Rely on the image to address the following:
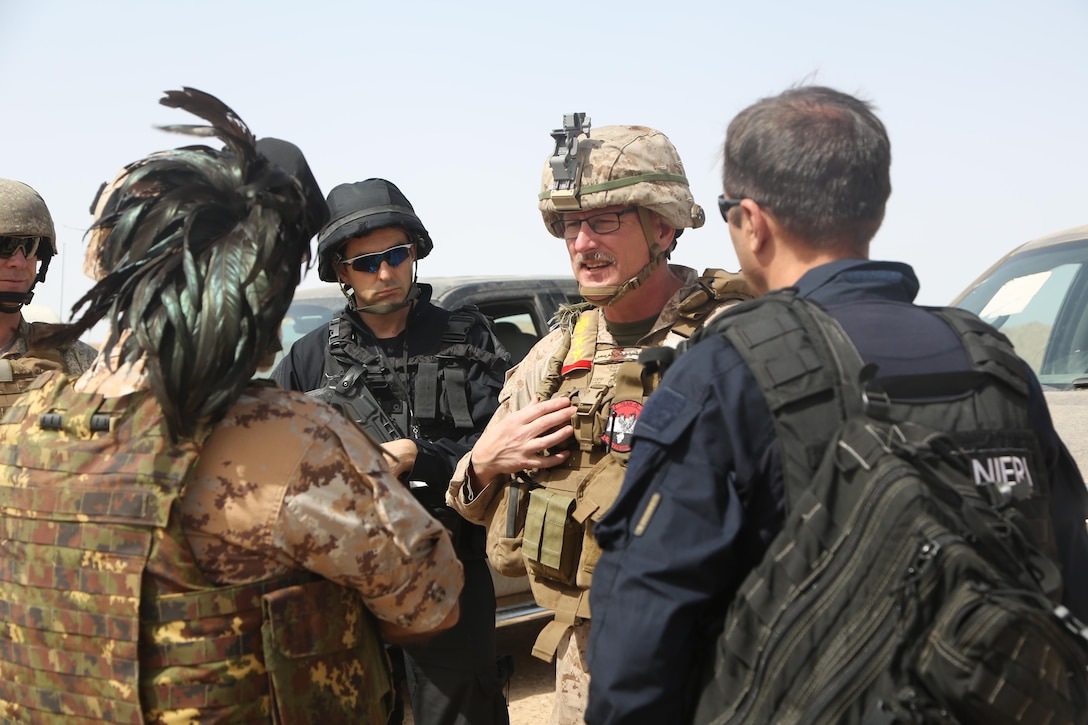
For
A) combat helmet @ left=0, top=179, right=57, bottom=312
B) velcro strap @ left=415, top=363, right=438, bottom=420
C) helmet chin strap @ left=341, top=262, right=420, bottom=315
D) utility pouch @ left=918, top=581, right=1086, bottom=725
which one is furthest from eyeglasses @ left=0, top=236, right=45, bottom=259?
utility pouch @ left=918, top=581, right=1086, bottom=725

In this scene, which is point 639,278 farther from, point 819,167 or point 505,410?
point 819,167

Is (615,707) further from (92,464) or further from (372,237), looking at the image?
(372,237)

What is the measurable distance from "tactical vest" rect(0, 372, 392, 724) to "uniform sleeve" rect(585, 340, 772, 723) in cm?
63

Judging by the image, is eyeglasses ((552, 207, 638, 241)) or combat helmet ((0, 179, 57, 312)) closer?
eyeglasses ((552, 207, 638, 241))

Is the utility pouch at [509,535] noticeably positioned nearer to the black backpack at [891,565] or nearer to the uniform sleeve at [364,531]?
the uniform sleeve at [364,531]

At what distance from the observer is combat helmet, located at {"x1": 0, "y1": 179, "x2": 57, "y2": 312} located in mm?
3953

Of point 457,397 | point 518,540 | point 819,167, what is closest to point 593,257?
point 518,540

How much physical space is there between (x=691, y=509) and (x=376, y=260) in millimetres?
2484

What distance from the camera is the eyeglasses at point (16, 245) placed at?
13.1 feet

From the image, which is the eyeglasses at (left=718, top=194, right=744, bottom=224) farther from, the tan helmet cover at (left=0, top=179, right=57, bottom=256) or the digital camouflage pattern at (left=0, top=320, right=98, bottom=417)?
the tan helmet cover at (left=0, top=179, right=57, bottom=256)

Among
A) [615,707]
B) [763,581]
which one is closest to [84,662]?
[615,707]

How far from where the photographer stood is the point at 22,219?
399 centimetres

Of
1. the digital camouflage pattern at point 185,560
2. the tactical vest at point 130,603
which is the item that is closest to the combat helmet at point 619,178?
the digital camouflage pattern at point 185,560

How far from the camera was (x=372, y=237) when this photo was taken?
12.9ft
